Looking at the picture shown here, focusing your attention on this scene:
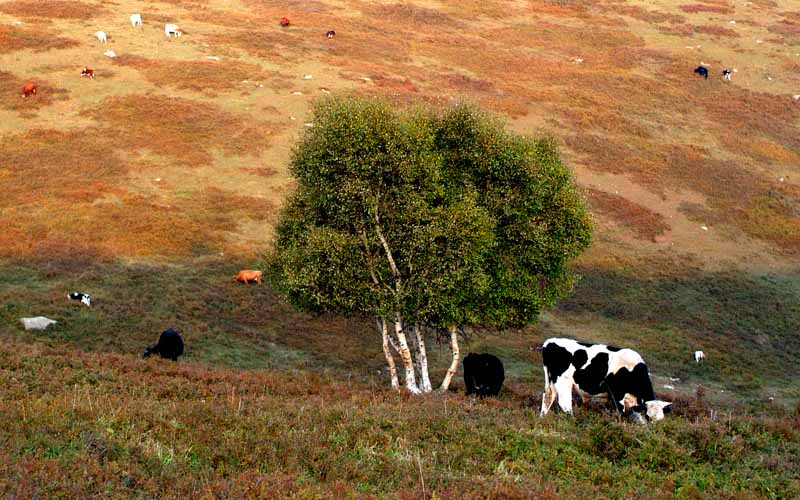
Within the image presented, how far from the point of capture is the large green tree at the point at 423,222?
25.3m

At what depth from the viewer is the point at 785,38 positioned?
11338cm

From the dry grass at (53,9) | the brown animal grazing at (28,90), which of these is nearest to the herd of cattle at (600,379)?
the brown animal grazing at (28,90)

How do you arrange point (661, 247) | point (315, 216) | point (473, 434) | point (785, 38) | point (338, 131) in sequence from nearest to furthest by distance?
point (473, 434) < point (338, 131) < point (315, 216) < point (661, 247) < point (785, 38)

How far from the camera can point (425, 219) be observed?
1003 inches

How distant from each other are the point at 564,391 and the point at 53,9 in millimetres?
85490

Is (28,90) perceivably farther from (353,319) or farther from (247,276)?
(353,319)

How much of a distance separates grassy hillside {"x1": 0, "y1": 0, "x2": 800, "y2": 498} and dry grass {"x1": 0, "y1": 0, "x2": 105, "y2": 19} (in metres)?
0.44

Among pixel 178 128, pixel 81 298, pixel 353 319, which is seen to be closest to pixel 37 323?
pixel 81 298

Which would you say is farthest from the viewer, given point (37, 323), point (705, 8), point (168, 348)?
point (705, 8)

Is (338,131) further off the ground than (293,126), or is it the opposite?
(338,131)

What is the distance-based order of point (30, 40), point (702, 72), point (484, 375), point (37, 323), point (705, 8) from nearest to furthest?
point (484, 375), point (37, 323), point (30, 40), point (702, 72), point (705, 8)

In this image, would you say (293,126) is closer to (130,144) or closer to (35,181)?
(130,144)

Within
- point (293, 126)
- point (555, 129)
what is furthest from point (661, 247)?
point (293, 126)

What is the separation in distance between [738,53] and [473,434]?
10670 centimetres
